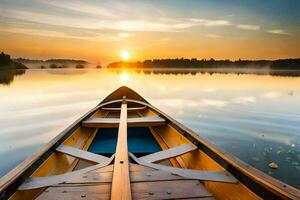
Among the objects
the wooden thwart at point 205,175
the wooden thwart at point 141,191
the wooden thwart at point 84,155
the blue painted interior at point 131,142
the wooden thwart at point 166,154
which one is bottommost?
the blue painted interior at point 131,142

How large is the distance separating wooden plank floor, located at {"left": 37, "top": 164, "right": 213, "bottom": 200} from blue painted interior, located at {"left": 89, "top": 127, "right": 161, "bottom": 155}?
→ 234cm

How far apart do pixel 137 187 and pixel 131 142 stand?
3340mm

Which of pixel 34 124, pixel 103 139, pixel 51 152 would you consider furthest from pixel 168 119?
pixel 34 124

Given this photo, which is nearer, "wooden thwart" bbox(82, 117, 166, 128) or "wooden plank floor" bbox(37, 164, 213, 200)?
"wooden plank floor" bbox(37, 164, 213, 200)

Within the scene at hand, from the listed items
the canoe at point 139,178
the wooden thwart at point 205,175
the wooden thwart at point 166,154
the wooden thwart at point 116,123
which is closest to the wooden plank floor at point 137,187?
the canoe at point 139,178

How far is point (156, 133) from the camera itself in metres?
5.92

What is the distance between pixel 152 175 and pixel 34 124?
9658 mm

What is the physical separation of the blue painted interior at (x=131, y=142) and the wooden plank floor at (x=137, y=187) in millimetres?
2337

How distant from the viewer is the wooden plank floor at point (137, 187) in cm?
214

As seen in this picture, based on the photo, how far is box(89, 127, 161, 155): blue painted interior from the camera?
499 centimetres

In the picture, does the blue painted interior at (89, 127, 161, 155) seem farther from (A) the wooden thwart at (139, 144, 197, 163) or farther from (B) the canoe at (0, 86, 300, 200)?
(A) the wooden thwart at (139, 144, 197, 163)

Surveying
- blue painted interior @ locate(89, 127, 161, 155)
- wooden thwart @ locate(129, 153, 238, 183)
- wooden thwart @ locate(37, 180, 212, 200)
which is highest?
wooden thwart @ locate(37, 180, 212, 200)

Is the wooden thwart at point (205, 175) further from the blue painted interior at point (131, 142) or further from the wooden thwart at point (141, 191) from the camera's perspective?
the blue painted interior at point (131, 142)

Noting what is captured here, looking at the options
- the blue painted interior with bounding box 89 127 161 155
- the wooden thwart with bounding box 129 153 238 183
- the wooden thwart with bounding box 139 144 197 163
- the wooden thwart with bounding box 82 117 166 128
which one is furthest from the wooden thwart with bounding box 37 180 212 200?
the wooden thwart with bounding box 82 117 166 128
